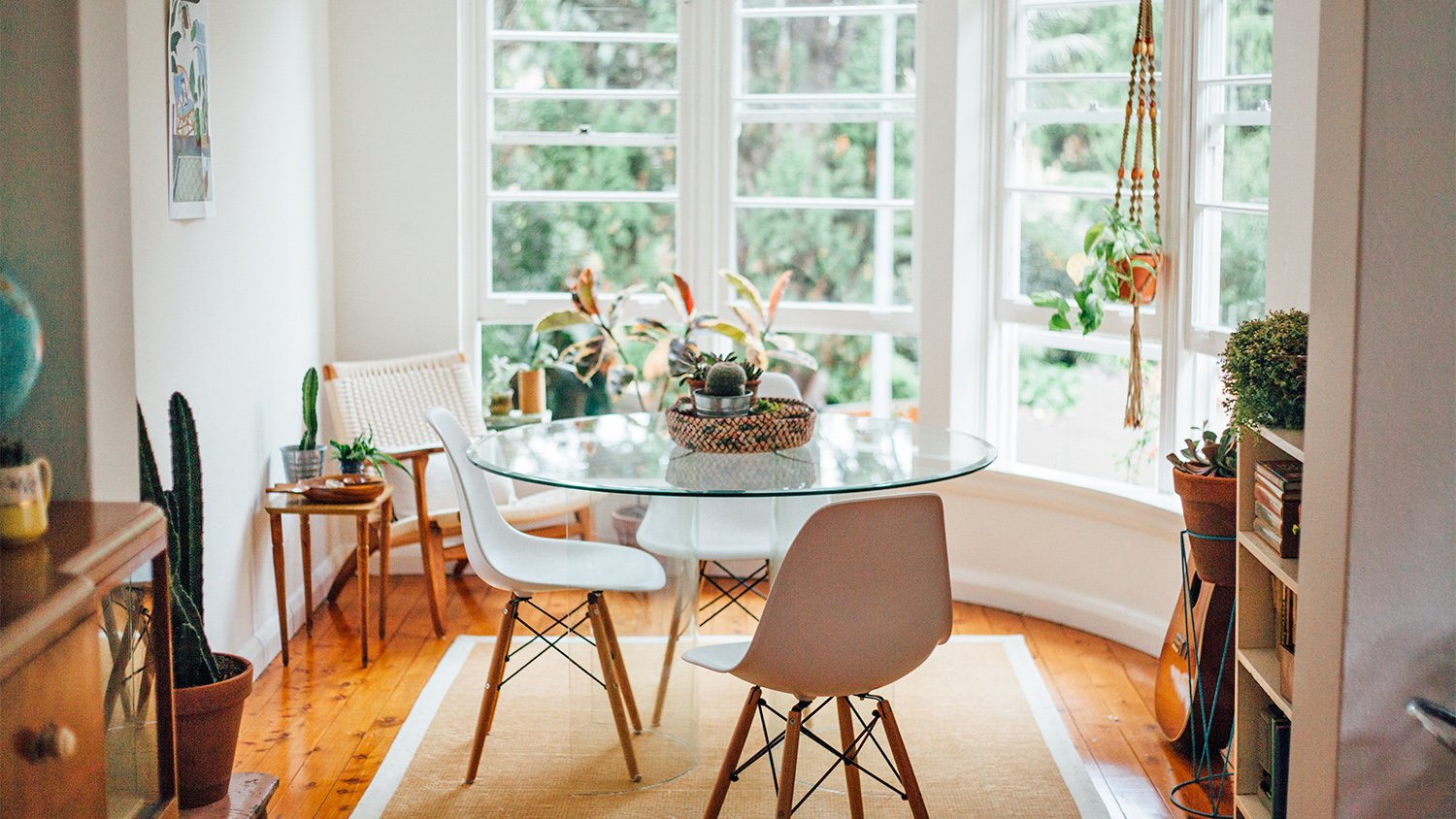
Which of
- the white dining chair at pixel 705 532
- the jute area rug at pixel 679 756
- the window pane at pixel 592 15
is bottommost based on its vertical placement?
the jute area rug at pixel 679 756

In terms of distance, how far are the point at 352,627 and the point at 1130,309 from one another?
274 cm

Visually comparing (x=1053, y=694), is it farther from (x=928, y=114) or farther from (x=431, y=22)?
(x=431, y=22)

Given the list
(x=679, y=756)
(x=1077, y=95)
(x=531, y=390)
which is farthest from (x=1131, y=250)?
(x=531, y=390)

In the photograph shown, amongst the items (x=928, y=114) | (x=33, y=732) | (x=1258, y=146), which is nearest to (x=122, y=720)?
(x=33, y=732)

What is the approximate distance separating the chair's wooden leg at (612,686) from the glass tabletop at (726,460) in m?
0.37

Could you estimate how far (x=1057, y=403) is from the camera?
4832 millimetres

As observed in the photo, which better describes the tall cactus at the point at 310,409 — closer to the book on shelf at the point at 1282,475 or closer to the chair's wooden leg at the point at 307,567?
the chair's wooden leg at the point at 307,567

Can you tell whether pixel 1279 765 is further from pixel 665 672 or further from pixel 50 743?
pixel 50 743

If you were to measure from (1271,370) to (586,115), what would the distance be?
127 inches

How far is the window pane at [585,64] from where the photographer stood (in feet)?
17.4

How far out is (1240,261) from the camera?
4078 millimetres

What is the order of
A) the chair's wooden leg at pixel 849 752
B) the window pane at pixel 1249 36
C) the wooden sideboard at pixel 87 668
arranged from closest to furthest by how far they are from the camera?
1. the wooden sideboard at pixel 87 668
2. the chair's wooden leg at pixel 849 752
3. the window pane at pixel 1249 36

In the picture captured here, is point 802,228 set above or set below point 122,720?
above

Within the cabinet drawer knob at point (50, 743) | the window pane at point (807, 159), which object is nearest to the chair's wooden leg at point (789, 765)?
the cabinet drawer knob at point (50, 743)
